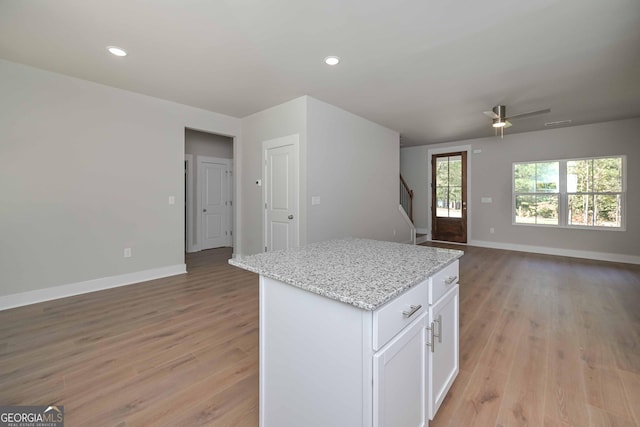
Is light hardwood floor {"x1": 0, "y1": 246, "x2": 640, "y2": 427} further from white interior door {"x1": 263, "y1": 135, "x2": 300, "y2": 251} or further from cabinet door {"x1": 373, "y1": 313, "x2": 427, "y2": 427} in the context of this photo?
white interior door {"x1": 263, "y1": 135, "x2": 300, "y2": 251}

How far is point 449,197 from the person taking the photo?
23.3 ft

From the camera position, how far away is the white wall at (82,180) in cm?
301

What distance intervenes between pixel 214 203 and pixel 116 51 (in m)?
4.12

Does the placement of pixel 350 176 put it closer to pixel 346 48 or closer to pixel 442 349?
pixel 346 48

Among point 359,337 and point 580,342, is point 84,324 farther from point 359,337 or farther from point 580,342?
point 580,342

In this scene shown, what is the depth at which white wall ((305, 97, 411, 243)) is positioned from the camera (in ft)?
13.0

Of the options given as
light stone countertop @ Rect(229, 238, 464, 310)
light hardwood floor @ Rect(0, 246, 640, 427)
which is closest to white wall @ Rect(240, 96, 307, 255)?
light hardwood floor @ Rect(0, 246, 640, 427)

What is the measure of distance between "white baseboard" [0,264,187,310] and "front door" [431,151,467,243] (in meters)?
6.19

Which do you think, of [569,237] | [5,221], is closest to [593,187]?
[569,237]

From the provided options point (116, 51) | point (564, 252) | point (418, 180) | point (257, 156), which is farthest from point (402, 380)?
point (418, 180)

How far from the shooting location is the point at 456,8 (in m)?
2.06

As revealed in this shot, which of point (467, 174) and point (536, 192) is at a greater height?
point (467, 174)

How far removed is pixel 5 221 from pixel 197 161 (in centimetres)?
348

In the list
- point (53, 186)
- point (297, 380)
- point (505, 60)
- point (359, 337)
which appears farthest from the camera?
point (53, 186)
